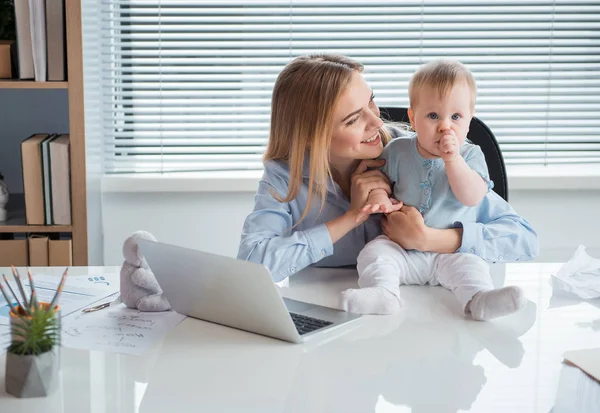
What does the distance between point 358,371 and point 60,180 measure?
1.68m

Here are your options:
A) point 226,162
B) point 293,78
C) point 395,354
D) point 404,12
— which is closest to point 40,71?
point 226,162

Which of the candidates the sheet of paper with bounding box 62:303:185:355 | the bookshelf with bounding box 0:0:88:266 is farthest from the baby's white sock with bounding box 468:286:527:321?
the bookshelf with bounding box 0:0:88:266

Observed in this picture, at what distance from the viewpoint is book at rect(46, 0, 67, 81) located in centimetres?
244

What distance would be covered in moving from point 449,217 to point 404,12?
1478mm

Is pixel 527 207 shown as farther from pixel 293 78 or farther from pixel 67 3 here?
pixel 67 3

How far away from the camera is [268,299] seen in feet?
3.79

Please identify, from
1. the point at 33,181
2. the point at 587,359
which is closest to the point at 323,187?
the point at 587,359

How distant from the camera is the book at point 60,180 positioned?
2488 millimetres

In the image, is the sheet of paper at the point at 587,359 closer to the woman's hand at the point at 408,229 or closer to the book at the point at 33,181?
the woman's hand at the point at 408,229

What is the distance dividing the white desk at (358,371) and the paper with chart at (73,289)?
219mm

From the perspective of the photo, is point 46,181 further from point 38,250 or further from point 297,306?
point 297,306

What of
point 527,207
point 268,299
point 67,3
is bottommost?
point 527,207

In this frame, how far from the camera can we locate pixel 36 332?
38.4 inches

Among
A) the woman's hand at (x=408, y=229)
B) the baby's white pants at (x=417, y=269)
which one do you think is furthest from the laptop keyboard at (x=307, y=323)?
the woman's hand at (x=408, y=229)
